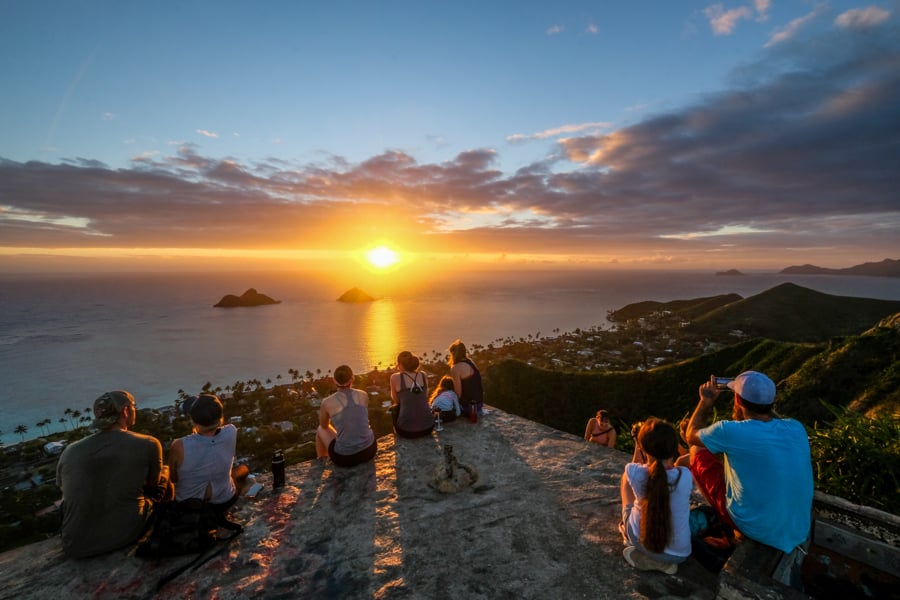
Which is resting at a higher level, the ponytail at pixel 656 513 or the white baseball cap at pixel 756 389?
the white baseball cap at pixel 756 389

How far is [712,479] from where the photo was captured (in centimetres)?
434

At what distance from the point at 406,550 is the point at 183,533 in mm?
2571

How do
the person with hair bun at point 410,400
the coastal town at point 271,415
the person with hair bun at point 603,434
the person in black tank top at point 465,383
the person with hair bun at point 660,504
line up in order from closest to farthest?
the person with hair bun at point 660,504 < the person with hair bun at point 410,400 < the person with hair bun at point 603,434 < the person in black tank top at point 465,383 < the coastal town at point 271,415

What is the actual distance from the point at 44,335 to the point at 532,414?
144 meters

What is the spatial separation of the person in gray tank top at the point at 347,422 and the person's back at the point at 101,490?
258 cm

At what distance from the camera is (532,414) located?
19406mm

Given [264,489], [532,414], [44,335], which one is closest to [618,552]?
[264,489]

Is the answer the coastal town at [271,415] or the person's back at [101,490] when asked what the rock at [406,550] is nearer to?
the person's back at [101,490]

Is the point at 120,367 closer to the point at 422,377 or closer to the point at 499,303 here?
the point at 422,377

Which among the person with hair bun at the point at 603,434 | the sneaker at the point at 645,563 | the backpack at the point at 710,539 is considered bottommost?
the person with hair bun at the point at 603,434

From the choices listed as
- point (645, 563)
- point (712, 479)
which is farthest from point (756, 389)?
point (645, 563)

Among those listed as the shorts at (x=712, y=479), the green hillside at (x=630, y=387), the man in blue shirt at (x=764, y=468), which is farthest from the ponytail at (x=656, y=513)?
the green hillside at (x=630, y=387)

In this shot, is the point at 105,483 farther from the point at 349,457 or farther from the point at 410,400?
the point at 410,400

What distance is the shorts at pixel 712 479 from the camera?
4.14 m
